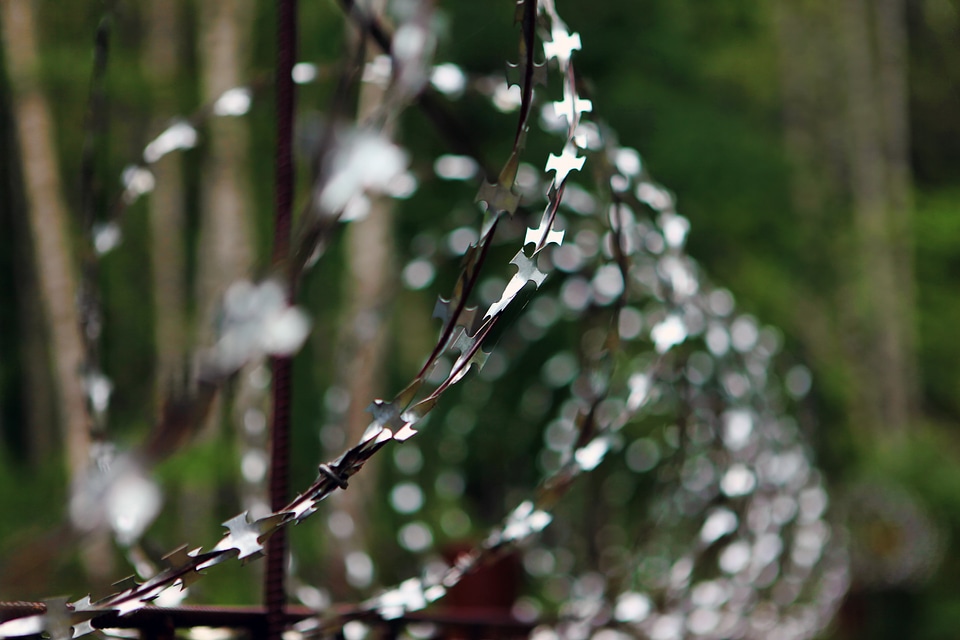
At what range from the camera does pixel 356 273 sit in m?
9.18

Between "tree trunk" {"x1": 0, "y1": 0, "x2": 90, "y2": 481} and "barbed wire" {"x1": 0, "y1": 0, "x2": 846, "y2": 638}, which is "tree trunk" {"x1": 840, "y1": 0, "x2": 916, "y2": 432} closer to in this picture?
"tree trunk" {"x1": 0, "y1": 0, "x2": 90, "y2": 481}

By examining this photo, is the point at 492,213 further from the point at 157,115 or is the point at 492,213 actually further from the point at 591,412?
the point at 157,115

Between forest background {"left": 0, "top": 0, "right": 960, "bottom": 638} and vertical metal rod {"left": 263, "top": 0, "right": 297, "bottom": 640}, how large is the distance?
2.45 metres

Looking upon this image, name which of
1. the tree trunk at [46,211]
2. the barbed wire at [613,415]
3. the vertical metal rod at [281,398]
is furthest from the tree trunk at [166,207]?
the vertical metal rod at [281,398]

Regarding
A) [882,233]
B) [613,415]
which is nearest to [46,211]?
[613,415]

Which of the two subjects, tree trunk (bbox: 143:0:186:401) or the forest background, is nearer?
the forest background

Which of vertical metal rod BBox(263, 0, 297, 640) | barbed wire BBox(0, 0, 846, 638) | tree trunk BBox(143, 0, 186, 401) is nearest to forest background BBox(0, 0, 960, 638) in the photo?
tree trunk BBox(143, 0, 186, 401)

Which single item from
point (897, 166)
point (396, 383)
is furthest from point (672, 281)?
point (897, 166)

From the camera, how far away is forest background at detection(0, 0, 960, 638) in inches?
464

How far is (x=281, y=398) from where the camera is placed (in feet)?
7.49

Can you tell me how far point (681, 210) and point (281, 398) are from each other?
1055 cm

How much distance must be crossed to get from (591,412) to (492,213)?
2.36ft

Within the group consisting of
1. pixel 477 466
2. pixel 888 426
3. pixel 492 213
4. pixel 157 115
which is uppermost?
pixel 157 115

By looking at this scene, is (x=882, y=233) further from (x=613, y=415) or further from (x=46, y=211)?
(x=613, y=415)
